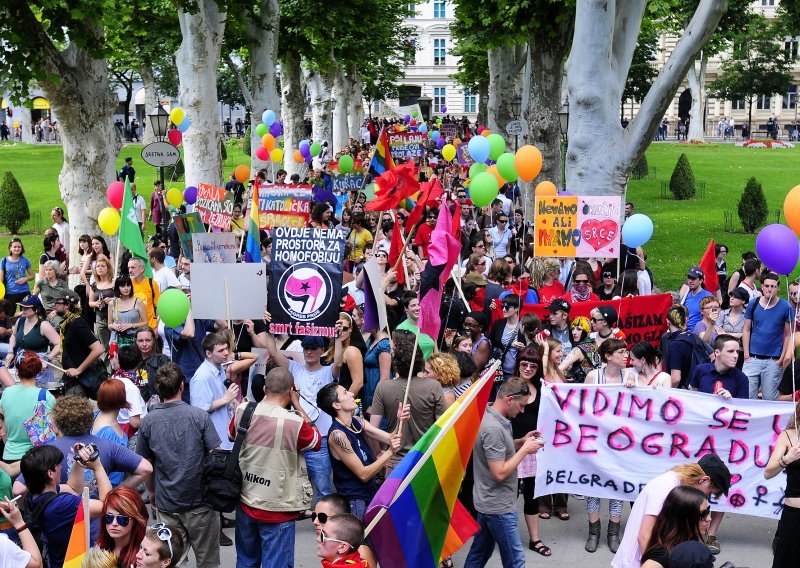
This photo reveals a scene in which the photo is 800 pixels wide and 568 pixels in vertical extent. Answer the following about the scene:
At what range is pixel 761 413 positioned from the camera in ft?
24.8

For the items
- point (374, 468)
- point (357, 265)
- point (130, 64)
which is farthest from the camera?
point (130, 64)

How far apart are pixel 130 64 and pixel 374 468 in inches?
1753

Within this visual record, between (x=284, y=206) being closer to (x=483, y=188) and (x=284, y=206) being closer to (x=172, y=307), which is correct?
(x=483, y=188)

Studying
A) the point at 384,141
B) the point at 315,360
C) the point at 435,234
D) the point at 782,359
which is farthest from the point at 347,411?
the point at 384,141

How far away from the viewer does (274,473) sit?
619 centimetres

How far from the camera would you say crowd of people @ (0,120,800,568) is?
5.44m

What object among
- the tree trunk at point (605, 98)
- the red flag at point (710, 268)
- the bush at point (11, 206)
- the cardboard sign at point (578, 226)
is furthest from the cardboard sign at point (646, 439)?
the bush at point (11, 206)

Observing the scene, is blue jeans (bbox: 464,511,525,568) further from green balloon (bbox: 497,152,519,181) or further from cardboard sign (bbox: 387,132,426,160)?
cardboard sign (bbox: 387,132,426,160)

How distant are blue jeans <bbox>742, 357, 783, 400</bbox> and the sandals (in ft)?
11.6

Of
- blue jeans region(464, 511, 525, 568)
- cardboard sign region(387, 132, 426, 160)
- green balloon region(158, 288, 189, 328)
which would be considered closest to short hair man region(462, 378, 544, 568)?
blue jeans region(464, 511, 525, 568)

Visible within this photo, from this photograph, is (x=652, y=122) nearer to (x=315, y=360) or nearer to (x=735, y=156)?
(x=315, y=360)

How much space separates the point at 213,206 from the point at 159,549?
32.7 feet

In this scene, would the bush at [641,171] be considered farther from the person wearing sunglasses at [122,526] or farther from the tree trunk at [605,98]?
the person wearing sunglasses at [122,526]

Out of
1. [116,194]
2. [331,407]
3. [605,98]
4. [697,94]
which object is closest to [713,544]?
[331,407]
